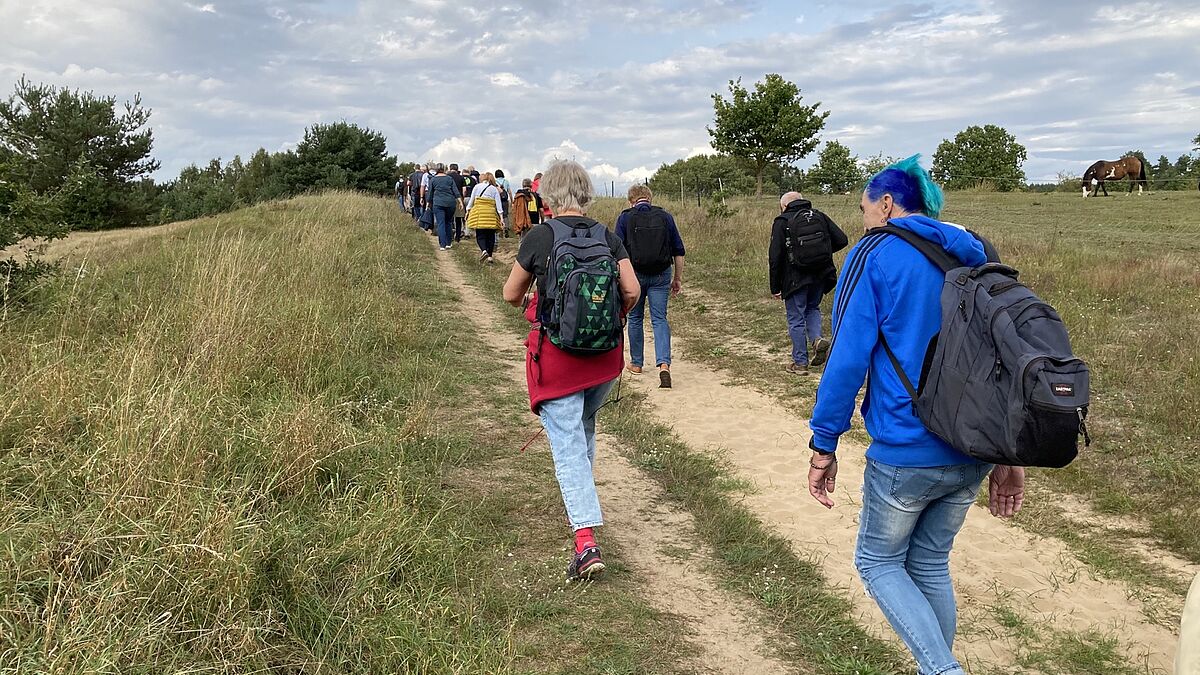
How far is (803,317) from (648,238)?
73.6 inches

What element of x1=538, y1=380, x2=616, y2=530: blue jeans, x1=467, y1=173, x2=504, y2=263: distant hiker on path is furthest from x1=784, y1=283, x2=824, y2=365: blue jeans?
x1=467, y1=173, x2=504, y2=263: distant hiker on path

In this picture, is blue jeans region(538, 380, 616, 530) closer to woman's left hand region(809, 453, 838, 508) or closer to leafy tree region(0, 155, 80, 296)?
woman's left hand region(809, 453, 838, 508)

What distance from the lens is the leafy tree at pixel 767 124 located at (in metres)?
29.4

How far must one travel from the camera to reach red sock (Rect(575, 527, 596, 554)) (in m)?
3.77

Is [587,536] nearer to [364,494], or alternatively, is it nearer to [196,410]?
[364,494]

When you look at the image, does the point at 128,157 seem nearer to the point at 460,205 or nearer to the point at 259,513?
the point at 460,205

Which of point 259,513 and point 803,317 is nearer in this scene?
point 259,513

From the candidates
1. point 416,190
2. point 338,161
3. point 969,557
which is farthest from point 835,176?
point 969,557

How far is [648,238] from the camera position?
24.3 feet

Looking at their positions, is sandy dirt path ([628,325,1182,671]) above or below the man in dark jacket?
below

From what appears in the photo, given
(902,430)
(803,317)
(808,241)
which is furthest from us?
(803,317)

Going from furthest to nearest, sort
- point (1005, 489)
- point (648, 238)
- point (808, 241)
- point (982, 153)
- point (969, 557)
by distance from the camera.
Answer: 1. point (982, 153)
2. point (808, 241)
3. point (648, 238)
4. point (969, 557)
5. point (1005, 489)

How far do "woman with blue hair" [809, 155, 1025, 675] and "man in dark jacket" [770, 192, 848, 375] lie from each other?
494 centimetres

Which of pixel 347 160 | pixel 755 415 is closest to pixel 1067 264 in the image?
pixel 755 415
